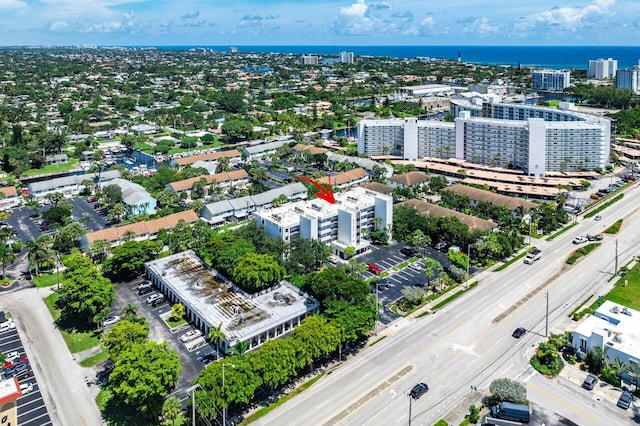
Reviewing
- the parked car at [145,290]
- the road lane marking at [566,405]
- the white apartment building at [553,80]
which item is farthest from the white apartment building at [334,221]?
the white apartment building at [553,80]

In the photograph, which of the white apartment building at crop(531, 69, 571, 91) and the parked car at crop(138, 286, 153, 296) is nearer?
the parked car at crop(138, 286, 153, 296)

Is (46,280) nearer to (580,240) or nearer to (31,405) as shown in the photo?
(31,405)

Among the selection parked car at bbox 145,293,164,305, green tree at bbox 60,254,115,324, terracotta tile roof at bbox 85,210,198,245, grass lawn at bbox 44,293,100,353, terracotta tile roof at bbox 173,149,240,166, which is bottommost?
grass lawn at bbox 44,293,100,353

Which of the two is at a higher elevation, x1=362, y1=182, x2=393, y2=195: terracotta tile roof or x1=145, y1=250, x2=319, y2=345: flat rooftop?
x1=362, y1=182, x2=393, y2=195: terracotta tile roof

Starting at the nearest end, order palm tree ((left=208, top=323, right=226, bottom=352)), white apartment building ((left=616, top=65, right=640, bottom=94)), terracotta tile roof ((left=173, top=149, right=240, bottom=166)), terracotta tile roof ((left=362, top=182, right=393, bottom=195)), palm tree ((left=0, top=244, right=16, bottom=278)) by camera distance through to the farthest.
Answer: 1. palm tree ((left=208, top=323, right=226, bottom=352))
2. palm tree ((left=0, top=244, right=16, bottom=278))
3. terracotta tile roof ((left=362, top=182, right=393, bottom=195))
4. terracotta tile roof ((left=173, top=149, right=240, bottom=166))
5. white apartment building ((left=616, top=65, right=640, bottom=94))

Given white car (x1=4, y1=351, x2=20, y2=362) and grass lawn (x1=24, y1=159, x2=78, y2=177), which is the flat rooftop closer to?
white car (x1=4, y1=351, x2=20, y2=362)

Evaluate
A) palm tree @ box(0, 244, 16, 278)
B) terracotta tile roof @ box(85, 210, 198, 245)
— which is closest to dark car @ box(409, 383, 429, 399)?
terracotta tile roof @ box(85, 210, 198, 245)

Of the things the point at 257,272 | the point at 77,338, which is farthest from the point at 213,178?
the point at 77,338

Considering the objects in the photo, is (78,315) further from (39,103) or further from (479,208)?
(39,103)
